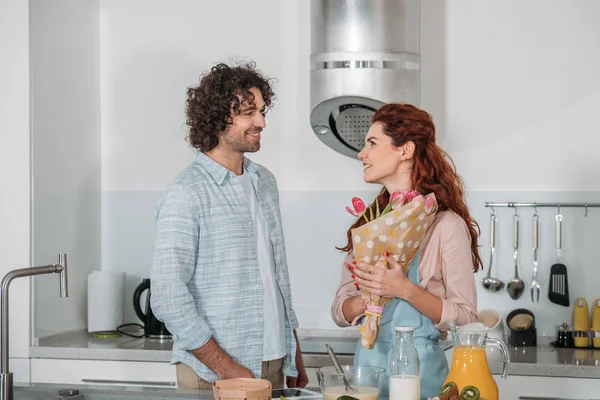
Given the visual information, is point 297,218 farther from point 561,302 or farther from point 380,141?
point 380,141

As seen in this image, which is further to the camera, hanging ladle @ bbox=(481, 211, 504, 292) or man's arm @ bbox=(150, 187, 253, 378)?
hanging ladle @ bbox=(481, 211, 504, 292)

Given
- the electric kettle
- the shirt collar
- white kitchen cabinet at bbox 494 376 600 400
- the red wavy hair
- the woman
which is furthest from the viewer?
the electric kettle

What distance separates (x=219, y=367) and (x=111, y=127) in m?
1.77

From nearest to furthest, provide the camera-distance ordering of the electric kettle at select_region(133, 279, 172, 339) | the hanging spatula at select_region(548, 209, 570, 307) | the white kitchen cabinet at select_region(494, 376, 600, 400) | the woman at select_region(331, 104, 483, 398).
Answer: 1. the woman at select_region(331, 104, 483, 398)
2. the white kitchen cabinet at select_region(494, 376, 600, 400)
3. the hanging spatula at select_region(548, 209, 570, 307)
4. the electric kettle at select_region(133, 279, 172, 339)

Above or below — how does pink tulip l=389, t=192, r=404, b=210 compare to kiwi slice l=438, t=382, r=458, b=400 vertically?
above

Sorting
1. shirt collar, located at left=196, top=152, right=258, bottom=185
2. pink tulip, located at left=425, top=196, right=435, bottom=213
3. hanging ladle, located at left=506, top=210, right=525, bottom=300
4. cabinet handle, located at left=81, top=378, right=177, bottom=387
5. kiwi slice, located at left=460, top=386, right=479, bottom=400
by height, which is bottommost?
cabinet handle, located at left=81, top=378, right=177, bottom=387

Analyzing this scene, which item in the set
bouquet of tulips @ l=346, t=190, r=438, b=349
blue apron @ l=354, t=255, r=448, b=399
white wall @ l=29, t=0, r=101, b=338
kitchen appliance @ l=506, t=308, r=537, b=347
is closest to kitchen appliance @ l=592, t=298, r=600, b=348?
kitchen appliance @ l=506, t=308, r=537, b=347

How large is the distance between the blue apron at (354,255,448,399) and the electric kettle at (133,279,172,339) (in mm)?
1456

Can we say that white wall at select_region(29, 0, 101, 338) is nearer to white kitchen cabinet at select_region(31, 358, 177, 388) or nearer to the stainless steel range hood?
white kitchen cabinet at select_region(31, 358, 177, 388)

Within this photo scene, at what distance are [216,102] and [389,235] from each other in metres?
0.69

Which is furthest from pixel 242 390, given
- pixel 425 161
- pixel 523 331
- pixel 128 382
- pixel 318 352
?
pixel 523 331

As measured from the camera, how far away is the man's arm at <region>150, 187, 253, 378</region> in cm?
217

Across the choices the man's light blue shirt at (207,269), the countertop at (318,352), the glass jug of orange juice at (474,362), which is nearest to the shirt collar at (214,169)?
the man's light blue shirt at (207,269)

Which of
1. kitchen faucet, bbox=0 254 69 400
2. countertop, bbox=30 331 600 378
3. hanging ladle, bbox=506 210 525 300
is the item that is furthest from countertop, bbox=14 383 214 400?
hanging ladle, bbox=506 210 525 300
